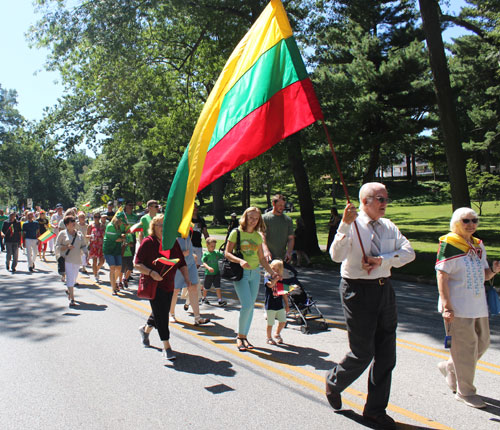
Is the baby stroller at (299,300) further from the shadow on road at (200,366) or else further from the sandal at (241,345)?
the shadow on road at (200,366)

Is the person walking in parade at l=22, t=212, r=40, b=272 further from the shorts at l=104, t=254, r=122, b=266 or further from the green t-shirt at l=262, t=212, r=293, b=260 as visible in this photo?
the green t-shirt at l=262, t=212, r=293, b=260

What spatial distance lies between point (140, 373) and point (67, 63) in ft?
63.3

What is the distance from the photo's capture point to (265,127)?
4.95 m

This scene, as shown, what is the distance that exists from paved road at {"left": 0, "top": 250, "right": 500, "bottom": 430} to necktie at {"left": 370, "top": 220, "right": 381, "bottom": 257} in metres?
1.43

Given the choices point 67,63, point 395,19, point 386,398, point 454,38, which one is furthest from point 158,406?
point 454,38

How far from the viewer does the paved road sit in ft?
14.4

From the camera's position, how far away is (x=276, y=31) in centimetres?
497

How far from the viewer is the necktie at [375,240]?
425 centimetres

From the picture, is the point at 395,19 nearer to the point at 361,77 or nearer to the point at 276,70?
the point at 361,77

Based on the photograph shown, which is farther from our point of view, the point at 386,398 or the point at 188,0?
the point at 188,0

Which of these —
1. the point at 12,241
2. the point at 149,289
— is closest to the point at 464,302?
the point at 149,289

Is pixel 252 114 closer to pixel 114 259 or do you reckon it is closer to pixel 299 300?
pixel 299 300

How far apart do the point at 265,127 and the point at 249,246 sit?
83.6 inches

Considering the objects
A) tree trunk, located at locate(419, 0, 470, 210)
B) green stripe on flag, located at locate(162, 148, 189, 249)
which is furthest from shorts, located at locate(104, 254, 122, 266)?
tree trunk, located at locate(419, 0, 470, 210)
